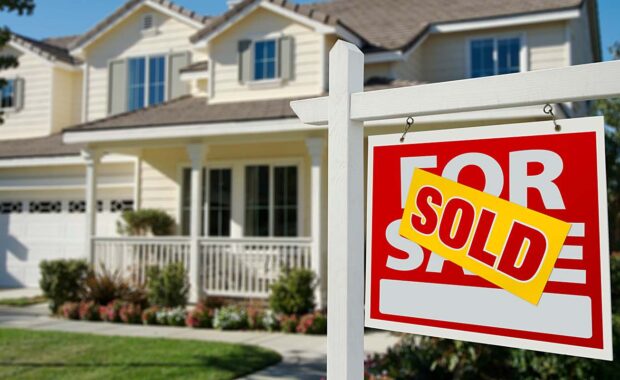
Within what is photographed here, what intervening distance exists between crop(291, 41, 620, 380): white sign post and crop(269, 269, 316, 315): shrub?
757 centimetres

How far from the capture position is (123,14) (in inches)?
635

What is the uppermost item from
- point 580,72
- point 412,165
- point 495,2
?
point 495,2

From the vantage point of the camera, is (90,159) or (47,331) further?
(90,159)

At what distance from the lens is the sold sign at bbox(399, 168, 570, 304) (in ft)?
7.32

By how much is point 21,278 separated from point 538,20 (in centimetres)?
1393

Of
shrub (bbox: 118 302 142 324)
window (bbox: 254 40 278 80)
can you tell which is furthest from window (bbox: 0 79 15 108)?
shrub (bbox: 118 302 142 324)

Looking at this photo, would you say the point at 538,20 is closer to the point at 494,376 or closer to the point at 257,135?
the point at 257,135

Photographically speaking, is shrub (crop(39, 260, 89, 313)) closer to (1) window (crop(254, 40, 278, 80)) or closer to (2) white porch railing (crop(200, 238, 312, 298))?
(2) white porch railing (crop(200, 238, 312, 298))

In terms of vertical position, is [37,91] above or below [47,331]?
above

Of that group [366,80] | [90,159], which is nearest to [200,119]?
[90,159]

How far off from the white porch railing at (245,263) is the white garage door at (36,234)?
4.73 metres

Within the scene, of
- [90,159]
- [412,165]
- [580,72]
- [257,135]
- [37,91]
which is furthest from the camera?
[37,91]

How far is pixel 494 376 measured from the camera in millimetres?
5523

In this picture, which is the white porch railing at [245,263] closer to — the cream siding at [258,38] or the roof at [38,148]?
the cream siding at [258,38]
